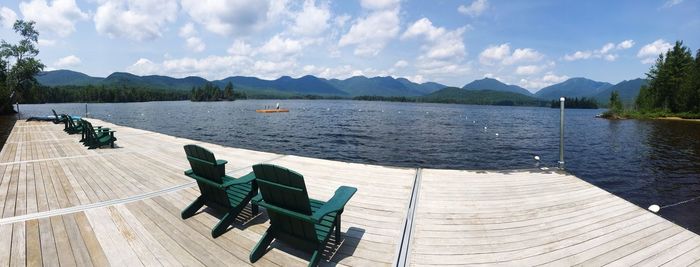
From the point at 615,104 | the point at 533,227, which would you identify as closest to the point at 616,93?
the point at 615,104

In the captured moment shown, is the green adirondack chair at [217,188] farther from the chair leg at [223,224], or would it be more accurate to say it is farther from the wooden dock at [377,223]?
the wooden dock at [377,223]

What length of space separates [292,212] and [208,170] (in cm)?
176

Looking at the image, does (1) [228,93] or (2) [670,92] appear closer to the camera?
(2) [670,92]

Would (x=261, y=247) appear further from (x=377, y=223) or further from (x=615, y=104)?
(x=615, y=104)

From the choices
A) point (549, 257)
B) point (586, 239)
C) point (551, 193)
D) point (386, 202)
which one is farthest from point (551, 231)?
point (386, 202)

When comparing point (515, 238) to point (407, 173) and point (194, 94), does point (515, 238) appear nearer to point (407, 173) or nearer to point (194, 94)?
point (407, 173)

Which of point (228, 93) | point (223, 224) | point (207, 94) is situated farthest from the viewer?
point (228, 93)

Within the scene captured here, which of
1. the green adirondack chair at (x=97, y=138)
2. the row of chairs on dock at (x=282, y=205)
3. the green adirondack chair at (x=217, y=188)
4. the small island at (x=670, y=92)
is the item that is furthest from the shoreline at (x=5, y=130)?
the small island at (x=670, y=92)

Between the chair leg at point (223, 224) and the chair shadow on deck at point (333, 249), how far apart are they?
75cm

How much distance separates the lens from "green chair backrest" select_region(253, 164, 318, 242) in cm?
316

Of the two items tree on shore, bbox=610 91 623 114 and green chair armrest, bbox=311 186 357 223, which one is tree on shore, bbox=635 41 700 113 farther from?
green chair armrest, bbox=311 186 357 223

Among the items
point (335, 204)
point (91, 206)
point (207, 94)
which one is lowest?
point (91, 206)

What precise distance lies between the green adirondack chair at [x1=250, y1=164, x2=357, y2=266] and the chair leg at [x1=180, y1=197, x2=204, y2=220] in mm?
1700

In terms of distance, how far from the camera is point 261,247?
142 inches
